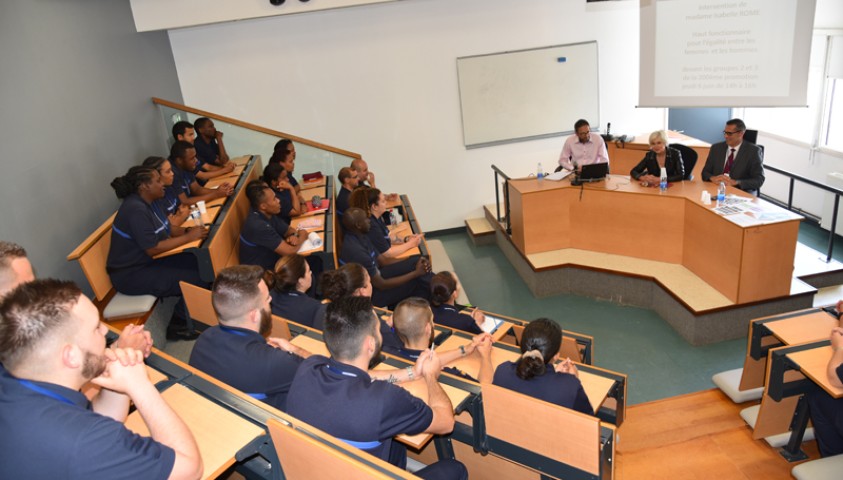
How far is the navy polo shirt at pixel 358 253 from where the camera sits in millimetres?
4914

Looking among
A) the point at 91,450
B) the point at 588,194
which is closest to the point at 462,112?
the point at 588,194

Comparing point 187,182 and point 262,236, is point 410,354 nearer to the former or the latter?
point 262,236

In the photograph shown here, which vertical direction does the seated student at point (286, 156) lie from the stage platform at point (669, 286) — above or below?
above

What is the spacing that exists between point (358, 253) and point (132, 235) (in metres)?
1.76

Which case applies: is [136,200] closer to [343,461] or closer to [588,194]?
[343,461]

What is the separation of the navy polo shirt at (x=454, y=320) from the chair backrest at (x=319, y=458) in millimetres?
2145

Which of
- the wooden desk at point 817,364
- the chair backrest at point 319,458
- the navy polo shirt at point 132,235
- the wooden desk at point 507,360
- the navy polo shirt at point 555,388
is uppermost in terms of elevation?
the navy polo shirt at point 132,235

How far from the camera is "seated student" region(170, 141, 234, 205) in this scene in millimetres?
5590

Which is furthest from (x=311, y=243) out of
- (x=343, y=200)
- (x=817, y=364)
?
(x=817, y=364)

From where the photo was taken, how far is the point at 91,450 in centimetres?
158

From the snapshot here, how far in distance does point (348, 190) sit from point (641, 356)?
11.4 feet

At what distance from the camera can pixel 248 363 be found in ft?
8.25

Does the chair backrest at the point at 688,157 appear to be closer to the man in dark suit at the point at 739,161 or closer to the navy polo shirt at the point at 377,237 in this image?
the man in dark suit at the point at 739,161

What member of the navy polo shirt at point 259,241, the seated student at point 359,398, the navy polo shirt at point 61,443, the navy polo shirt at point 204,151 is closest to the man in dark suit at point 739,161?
the navy polo shirt at point 259,241
